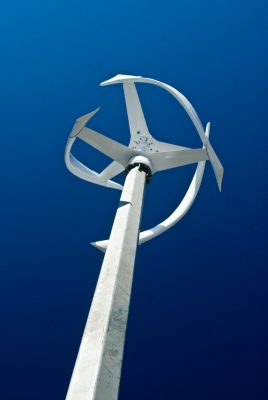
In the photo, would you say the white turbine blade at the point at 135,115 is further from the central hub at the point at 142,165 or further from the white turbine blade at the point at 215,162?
the white turbine blade at the point at 215,162

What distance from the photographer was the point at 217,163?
11.1 meters

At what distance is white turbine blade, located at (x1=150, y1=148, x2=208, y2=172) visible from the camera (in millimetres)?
10953

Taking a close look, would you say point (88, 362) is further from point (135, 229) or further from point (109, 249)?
point (135, 229)

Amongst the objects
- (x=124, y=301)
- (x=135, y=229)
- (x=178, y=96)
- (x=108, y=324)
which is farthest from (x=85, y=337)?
(x=178, y=96)

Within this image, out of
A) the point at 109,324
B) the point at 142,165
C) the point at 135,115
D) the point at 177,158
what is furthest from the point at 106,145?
the point at 109,324

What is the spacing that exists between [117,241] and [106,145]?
14.0 feet

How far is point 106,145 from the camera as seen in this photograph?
439 inches

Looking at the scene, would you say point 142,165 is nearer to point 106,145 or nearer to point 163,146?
point 106,145

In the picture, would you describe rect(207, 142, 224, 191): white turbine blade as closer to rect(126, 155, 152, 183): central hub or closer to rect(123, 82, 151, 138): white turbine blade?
rect(126, 155, 152, 183): central hub

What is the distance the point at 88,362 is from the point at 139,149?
927 centimetres

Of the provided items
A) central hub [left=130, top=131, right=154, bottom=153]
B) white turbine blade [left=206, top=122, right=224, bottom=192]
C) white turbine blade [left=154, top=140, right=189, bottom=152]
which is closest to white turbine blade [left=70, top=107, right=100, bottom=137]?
white turbine blade [left=206, top=122, right=224, bottom=192]

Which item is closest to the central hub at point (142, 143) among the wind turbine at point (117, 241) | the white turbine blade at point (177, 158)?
the wind turbine at point (117, 241)

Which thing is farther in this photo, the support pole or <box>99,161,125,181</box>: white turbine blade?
<box>99,161,125,181</box>: white turbine blade

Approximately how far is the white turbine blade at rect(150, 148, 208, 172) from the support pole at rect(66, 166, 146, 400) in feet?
10.8
